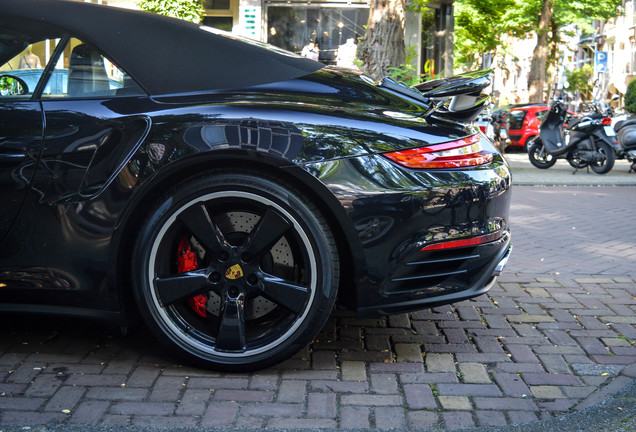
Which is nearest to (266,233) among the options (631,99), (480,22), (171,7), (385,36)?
(385,36)

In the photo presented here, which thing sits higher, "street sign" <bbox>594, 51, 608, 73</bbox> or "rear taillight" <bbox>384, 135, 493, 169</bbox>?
"street sign" <bbox>594, 51, 608, 73</bbox>

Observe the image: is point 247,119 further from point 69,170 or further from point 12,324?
point 12,324

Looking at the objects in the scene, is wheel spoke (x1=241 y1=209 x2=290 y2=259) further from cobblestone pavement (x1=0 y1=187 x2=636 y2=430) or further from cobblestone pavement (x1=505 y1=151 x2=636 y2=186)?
cobblestone pavement (x1=505 y1=151 x2=636 y2=186)

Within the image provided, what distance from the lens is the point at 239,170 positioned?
313cm

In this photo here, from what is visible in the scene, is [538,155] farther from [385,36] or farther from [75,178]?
[75,178]

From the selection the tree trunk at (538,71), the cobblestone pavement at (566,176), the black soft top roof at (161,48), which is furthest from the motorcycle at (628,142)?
the tree trunk at (538,71)

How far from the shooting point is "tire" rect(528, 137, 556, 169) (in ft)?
48.1

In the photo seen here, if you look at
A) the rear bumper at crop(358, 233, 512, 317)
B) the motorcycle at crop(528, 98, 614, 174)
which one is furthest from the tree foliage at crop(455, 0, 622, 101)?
the rear bumper at crop(358, 233, 512, 317)

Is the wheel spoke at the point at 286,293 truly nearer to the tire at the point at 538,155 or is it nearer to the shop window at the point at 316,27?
the tire at the point at 538,155

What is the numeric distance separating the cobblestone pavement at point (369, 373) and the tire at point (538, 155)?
10.4 m

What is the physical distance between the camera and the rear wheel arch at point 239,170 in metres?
3.08

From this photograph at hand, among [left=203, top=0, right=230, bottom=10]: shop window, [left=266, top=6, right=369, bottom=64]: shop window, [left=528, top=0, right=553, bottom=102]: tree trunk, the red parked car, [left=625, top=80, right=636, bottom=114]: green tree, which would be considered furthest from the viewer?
[left=625, top=80, right=636, bottom=114]: green tree

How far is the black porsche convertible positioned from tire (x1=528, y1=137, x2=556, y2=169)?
11865 millimetres

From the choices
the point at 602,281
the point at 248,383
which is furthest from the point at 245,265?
the point at 602,281
